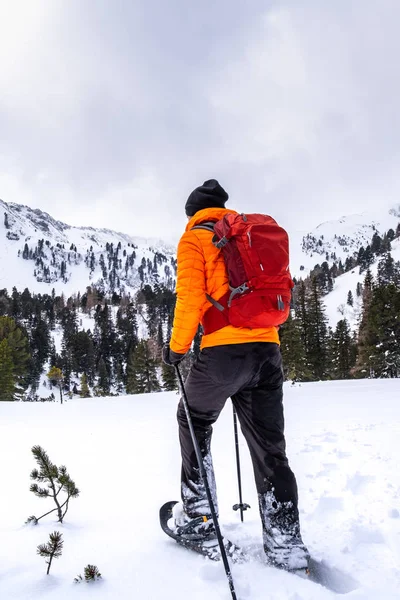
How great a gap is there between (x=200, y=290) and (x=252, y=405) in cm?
92

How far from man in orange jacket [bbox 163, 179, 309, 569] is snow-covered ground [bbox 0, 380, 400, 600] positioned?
253 mm

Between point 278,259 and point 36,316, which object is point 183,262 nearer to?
point 278,259

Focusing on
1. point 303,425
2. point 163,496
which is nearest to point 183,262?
point 163,496

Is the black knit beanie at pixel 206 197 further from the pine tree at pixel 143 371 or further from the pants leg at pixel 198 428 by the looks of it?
the pine tree at pixel 143 371

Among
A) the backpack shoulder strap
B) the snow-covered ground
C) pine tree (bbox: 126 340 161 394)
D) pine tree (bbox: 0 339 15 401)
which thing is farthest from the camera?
pine tree (bbox: 126 340 161 394)

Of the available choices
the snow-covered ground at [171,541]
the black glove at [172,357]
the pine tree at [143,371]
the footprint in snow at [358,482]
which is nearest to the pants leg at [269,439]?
the snow-covered ground at [171,541]

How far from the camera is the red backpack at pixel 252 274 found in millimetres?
2346

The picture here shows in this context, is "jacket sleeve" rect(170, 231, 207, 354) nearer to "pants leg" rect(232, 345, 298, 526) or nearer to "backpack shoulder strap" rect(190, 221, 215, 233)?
"backpack shoulder strap" rect(190, 221, 215, 233)

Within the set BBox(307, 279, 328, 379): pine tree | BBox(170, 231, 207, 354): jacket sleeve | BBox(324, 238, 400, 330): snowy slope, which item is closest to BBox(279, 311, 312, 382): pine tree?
BBox(307, 279, 328, 379): pine tree

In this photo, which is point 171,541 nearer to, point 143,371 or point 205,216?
point 205,216

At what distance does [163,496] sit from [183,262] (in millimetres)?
2491

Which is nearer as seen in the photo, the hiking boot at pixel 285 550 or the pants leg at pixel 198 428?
the hiking boot at pixel 285 550

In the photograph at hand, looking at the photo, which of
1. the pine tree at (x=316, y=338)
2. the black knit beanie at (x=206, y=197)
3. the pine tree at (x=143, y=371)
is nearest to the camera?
the black knit beanie at (x=206, y=197)

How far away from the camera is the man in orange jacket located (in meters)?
2.38
